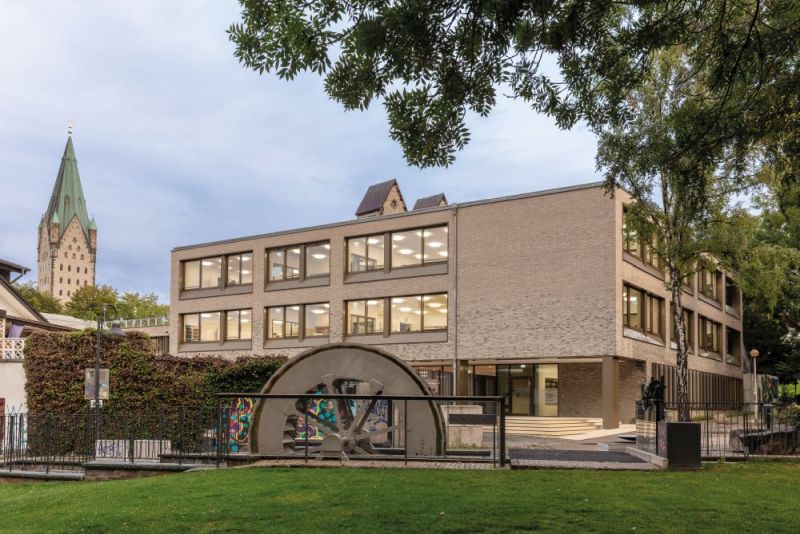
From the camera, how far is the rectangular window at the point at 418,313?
44.9 m

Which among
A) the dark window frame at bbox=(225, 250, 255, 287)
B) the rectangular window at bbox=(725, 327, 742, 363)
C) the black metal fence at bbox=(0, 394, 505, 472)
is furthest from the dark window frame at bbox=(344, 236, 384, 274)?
the rectangular window at bbox=(725, 327, 742, 363)

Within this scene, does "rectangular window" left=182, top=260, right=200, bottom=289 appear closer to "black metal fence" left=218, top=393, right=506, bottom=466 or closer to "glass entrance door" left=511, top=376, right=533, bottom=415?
"glass entrance door" left=511, top=376, right=533, bottom=415

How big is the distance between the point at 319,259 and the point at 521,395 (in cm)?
1541

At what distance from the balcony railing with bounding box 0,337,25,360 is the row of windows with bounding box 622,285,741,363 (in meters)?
28.7

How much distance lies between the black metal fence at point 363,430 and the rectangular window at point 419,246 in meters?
26.5

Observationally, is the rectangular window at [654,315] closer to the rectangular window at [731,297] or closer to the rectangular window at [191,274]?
the rectangular window at [731,297]

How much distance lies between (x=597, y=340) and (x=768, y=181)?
14502 mm

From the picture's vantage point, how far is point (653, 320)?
146 ft

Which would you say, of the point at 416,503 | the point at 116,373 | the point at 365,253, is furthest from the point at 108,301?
the point at 416,503

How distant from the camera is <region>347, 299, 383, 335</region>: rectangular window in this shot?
155 feet

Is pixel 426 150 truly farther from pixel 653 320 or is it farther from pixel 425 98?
pixel 653 320

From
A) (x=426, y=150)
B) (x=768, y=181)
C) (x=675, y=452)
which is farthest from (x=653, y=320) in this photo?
(x=426, y=150)

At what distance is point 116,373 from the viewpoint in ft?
98.7

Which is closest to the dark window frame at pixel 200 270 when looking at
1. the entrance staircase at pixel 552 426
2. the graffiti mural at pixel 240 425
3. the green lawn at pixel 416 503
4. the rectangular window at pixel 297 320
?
the rectangular window at pixel 297 320
